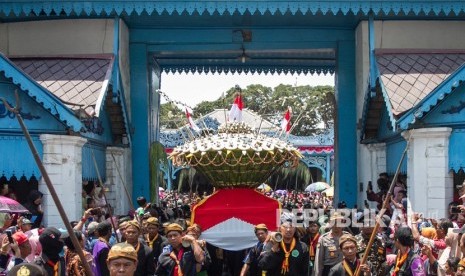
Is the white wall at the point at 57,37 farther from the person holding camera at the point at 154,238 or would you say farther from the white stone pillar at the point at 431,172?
the person holding camera at the point at 154,238

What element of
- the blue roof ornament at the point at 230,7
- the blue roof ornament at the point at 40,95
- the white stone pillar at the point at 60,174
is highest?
the blue roof ornament at the point at 230,7

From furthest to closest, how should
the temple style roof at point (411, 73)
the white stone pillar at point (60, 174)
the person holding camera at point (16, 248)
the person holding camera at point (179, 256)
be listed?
1. the temple style roof at point (411, 73)
2. the white stone pillar at point (60, 174)
3. the person holding camera at point (179, 256)
4. the person holding camera at point (16, 248)

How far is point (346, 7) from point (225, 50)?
148 inches

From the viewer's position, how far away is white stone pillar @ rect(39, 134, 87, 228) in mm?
13367

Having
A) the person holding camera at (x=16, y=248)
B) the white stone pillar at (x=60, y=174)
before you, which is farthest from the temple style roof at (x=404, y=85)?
the person holding camera at (x=16, y=248)

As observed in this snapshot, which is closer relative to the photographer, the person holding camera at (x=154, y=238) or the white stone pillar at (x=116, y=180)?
the person holding camera at (x=154, y=238)

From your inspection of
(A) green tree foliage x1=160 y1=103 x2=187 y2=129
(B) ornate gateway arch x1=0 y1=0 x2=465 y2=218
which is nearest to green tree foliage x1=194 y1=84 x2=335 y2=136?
(A) green tree foliage x1=160 y1=103 x2=187 y2=129

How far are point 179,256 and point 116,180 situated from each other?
351 inches

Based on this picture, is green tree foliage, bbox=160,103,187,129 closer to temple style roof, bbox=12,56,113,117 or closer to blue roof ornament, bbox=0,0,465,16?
temple style roof, bbox=12,56,113,117

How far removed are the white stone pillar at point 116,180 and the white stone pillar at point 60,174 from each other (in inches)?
135

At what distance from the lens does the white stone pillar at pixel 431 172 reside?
42.1 ft

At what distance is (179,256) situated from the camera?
8578 millimetres

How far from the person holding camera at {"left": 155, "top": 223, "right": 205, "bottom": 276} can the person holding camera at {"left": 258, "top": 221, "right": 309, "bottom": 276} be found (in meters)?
0.92

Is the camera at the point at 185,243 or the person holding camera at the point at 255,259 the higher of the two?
the camera at the point at 185,243
